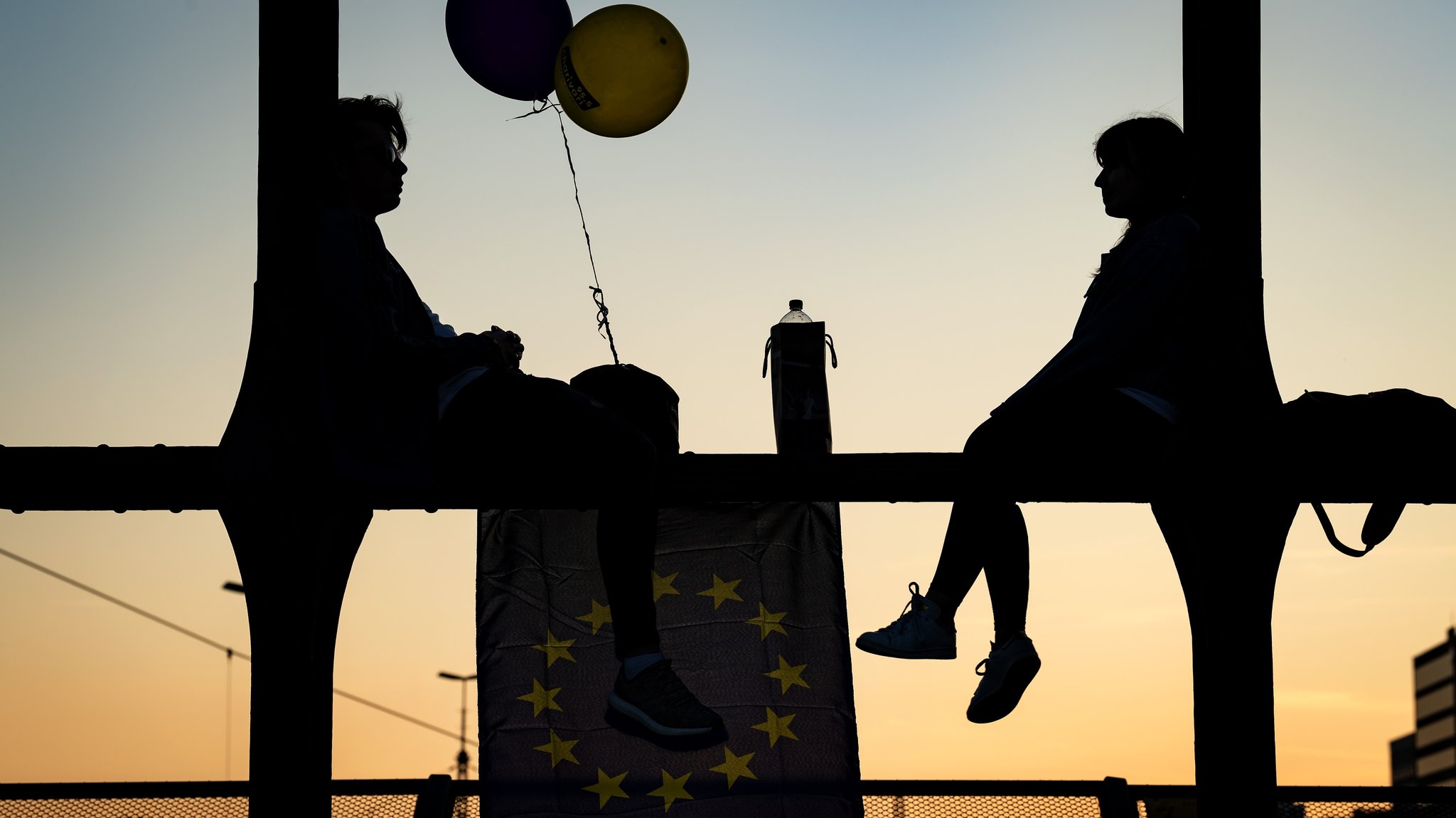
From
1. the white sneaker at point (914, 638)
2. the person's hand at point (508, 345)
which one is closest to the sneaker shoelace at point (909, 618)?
the white sneaker at point (914, 638)

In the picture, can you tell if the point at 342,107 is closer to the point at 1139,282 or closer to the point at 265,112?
the point at 265,112

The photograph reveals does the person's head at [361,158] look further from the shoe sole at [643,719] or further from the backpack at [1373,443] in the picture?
the backpack at [1373,443]

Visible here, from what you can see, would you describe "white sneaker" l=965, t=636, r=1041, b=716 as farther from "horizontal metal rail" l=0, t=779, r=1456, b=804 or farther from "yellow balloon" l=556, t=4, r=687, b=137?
"yellow balloon" l=556, t=4, r=687, b=137

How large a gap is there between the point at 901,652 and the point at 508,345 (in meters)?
1.56

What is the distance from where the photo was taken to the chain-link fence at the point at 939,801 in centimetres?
575

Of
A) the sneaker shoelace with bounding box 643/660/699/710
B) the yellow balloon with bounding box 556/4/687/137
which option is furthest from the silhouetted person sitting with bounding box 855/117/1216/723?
the yellow balloon with bounding box 556/4/687/137

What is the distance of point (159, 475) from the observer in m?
4.77

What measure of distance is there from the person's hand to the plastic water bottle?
5.88 ft

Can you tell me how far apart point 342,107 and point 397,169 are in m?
0.26

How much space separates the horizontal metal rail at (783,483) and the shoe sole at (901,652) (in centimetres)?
49

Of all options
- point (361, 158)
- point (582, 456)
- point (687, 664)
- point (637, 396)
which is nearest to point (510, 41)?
point (361, 158)

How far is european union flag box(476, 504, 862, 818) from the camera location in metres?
6.33

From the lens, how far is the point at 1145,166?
4957mm

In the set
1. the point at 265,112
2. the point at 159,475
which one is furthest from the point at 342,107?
the point at 159,475
